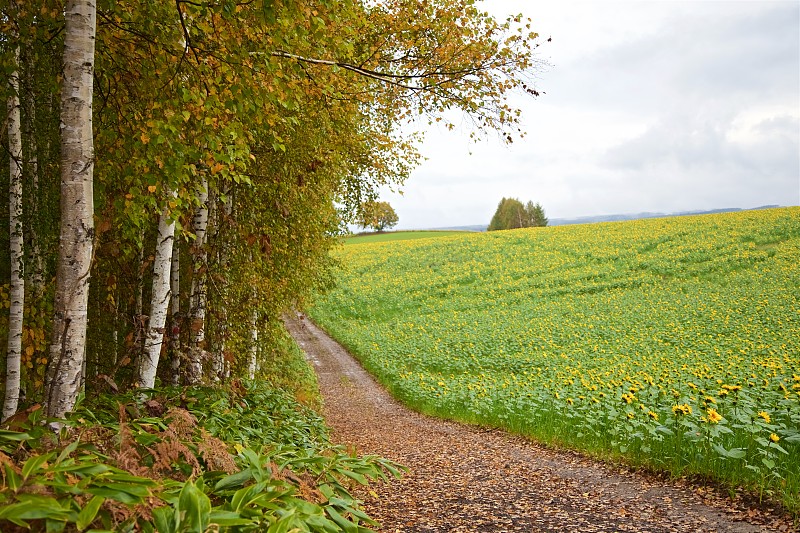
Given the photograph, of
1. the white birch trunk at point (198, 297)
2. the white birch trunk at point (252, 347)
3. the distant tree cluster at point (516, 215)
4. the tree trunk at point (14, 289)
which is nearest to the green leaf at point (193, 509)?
the tree trunk at point (14, 289)

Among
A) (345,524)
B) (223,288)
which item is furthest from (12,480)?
(223,288)

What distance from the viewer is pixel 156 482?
252 cm

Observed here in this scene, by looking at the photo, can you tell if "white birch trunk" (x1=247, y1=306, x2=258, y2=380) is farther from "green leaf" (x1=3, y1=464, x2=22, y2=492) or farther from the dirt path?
"green leaf" (x1=3, y1=464, x2=22, y2=492)

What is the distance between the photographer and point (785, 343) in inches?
612

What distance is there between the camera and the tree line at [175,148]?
12.6 ft

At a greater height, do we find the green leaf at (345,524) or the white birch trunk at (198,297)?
the white birch trunk at (198,297)

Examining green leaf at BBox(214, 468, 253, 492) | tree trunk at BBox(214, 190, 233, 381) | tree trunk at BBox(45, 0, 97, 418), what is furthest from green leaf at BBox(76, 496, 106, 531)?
tree trunk at BBox(214, 190, 233, 381)

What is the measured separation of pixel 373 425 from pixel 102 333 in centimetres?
655

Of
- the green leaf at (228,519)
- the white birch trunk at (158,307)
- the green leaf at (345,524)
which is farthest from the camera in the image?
the white birch trunk at (158,307)

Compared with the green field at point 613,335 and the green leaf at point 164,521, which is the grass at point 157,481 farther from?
the green field at point 613,335

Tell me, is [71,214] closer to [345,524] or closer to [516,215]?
[345,524]

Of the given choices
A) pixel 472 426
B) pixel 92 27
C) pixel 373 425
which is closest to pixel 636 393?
pixel 472 426

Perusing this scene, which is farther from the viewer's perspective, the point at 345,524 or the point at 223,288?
the point at 223,288

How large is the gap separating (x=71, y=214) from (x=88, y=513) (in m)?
2.22
